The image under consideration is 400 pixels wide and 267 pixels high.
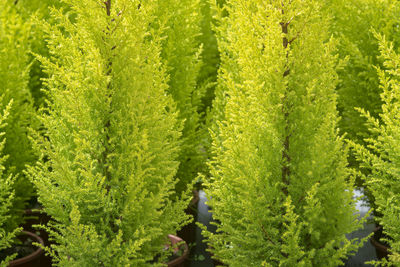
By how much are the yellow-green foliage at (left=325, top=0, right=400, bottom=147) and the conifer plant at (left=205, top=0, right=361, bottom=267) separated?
2.03 meters

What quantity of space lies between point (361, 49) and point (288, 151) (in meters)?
2.73

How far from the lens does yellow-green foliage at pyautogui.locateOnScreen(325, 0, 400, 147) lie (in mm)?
5070

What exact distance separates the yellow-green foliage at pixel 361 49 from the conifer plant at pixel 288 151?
203 centimetres

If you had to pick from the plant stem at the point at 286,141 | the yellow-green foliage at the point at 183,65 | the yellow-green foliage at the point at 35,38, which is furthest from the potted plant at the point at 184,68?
the plant stem at the point at 286,141

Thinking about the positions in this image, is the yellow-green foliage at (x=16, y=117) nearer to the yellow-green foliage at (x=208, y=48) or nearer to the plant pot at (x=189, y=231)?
the plant pot at (x=189, y=231)

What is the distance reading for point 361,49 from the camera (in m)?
5.37

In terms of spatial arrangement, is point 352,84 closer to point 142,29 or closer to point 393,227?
point 393,227

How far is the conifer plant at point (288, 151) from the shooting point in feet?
9.93

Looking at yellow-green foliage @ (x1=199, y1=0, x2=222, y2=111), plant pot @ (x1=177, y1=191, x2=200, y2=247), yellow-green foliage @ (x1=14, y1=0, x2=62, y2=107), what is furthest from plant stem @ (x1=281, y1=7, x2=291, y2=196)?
yellow-green foliage @ (x1=199, y1=0, x2=222, y2=111)

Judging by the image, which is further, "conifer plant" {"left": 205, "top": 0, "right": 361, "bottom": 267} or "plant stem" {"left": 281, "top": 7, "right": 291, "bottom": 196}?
"plant stem" {"left": 281, "top": 7, "right": 291, "bottom": 196}

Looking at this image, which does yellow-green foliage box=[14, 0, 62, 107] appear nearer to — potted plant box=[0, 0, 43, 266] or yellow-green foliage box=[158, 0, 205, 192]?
potted plant box=[0, 0, 43, 266]

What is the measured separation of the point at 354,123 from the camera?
527cm

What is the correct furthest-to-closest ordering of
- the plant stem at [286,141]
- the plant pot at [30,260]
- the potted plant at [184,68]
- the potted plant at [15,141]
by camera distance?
Answer: the potted plant at [184,68]
the potted plant at [15,141]
the plant pot at [30,260]
the plant stem at [286,141]

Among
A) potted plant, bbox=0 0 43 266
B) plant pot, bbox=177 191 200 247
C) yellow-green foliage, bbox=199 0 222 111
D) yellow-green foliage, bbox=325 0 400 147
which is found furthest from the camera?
yellow-green foliage, bbox=199 0 222 111
